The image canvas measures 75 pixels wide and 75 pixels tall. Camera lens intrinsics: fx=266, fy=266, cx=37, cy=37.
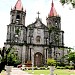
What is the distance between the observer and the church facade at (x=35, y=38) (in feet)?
176

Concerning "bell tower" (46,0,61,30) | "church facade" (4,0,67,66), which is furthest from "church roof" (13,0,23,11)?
"bell tower" (46,0,61,30)

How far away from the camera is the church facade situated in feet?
176

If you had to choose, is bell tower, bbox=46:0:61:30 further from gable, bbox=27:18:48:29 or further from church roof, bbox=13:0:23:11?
church roof, bbox=13:0:23:11

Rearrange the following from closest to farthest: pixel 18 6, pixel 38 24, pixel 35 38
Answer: pixel 35 38 → pixel 18 6 → pixel 38 24

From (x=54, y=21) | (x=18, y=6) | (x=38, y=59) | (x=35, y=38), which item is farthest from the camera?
(x=54, y=21)

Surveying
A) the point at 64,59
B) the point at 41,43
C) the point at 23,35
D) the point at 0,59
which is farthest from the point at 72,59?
the point at 0,59

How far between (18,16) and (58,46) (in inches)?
408

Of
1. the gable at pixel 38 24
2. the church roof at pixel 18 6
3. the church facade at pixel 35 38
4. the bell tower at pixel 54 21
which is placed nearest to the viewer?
the church facade at pixel 35 38

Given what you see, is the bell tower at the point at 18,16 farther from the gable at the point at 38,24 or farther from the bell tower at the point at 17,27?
the gable at the point at 38,24

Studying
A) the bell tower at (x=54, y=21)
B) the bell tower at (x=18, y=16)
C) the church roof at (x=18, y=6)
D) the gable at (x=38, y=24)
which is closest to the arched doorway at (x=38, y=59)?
the gable at (x=38, y=24)

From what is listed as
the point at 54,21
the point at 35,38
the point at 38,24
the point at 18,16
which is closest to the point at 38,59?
the point at 35,38

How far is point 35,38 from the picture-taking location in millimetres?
55531

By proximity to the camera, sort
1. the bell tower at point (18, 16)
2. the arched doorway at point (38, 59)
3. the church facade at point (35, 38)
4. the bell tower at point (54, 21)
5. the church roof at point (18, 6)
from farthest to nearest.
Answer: the bell tower at point (54, 21) < the church roof at point (18, 6) < the arched doorway at point (38, 59) < the bell tower at point (18, 16) < the church facade at point (35, 38)

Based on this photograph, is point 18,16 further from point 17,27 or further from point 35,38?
point 35,38
